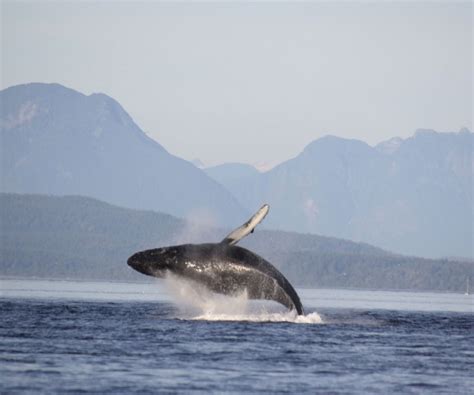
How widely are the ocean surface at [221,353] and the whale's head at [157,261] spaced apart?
1.11m

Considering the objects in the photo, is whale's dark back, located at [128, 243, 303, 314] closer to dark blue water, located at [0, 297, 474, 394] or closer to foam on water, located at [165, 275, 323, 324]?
foam on water, located at [165, 275, 323, 324]

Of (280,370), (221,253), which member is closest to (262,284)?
(221,253)

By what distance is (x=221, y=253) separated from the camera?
43.8 meters

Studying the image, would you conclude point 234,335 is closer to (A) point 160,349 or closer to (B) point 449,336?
(A) point 160,349

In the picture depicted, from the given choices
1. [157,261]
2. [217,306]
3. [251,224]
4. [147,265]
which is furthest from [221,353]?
[217,306]

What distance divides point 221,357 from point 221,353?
0.69 meters

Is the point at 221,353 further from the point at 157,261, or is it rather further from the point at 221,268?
the point at 157,261

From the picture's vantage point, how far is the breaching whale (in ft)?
143

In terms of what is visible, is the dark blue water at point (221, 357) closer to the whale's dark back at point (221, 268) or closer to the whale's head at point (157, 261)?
the whale's dark back at point (221, 268)

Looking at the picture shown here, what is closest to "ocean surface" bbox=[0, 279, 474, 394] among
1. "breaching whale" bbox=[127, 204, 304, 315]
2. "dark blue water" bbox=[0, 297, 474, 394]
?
"dark blue water" bbox=[0, 297, 474, 394]

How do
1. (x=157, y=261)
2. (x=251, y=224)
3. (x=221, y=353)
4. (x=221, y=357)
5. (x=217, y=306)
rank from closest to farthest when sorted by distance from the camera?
(x=221, y=357), (x=221, y=353), (x=251, y=224), (x=157, y=261), (x=217, y=306)

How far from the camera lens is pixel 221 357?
1462 inches

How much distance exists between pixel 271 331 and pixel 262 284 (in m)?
1.81

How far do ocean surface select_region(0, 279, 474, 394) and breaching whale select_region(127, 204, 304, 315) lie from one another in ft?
3.94
